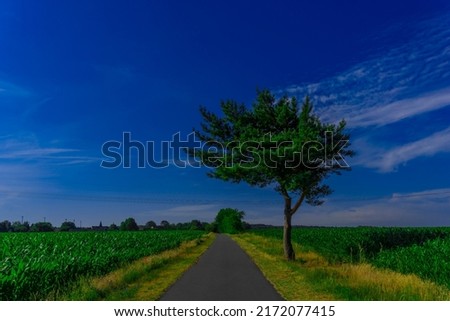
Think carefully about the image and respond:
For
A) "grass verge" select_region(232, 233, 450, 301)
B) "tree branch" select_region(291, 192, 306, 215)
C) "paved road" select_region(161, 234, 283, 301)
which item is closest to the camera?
"paved road" select_region(161, 234, 283, 301)

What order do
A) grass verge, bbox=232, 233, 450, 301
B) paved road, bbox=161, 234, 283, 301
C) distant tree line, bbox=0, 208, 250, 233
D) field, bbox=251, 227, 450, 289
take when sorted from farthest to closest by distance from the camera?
distant tree line, bbox=0, 208, 250, 233 < field, bbox=251, 227, 450, 289 < grass verge, bbox=232, 233, 450, 301 < paved road, bbox=161, 234, 283, 301

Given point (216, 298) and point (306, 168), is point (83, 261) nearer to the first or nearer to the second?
point (216, 298)

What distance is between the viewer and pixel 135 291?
14852 millimetres

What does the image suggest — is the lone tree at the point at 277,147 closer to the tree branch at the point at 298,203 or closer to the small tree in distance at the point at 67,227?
the tree branch at the point at 298,203

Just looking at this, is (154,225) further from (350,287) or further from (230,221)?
(350,287)

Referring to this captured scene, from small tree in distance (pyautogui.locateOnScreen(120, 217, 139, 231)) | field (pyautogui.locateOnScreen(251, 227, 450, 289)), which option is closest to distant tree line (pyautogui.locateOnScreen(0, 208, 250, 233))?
small tree in distance (pyautogui.locateOnScreen(120, 217, 139, 231))

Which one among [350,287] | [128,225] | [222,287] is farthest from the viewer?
[128,225]

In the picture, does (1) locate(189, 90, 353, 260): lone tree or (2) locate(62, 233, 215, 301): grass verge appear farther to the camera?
(1) locate(189, 90, 353, 260): lone tree

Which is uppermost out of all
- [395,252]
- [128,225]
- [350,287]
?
[128,225]

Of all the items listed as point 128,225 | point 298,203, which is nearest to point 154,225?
point 128,225

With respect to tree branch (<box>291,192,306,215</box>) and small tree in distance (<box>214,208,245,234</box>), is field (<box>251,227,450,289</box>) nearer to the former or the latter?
tree branch (<box>291,192,306,215</box>)

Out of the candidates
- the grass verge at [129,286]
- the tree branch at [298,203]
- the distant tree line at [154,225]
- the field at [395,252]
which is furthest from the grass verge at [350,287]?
the distant tree line at [154,225]

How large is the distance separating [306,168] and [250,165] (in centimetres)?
333
